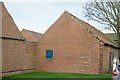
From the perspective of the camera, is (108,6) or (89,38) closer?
(89,38)

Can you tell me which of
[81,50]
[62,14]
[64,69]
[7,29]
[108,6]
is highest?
[108,6]

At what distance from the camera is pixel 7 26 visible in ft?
74.7

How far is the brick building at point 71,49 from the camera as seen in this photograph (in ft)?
81.3

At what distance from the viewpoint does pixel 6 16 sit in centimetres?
2338

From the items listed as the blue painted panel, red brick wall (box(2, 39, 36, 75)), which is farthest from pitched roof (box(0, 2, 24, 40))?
the blue painted panel

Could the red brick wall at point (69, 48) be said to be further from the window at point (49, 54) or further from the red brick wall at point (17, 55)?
the red brick wall at point (17, 55)

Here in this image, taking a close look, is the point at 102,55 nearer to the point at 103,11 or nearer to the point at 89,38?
the point at 89,38

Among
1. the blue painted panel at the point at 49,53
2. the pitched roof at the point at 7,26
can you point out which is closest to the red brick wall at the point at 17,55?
the pitched roof at the point at 7,26

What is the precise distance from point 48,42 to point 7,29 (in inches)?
223

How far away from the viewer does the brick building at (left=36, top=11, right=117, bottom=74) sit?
81.3 ft

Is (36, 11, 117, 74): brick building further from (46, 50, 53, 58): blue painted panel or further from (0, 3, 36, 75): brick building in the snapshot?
(0, 3, 36, 75): brick building

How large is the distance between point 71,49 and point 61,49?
1.07 metres

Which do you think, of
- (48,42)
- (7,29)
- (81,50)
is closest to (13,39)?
(7,29)

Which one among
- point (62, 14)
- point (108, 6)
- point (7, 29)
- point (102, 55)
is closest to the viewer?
point (7, 29)
